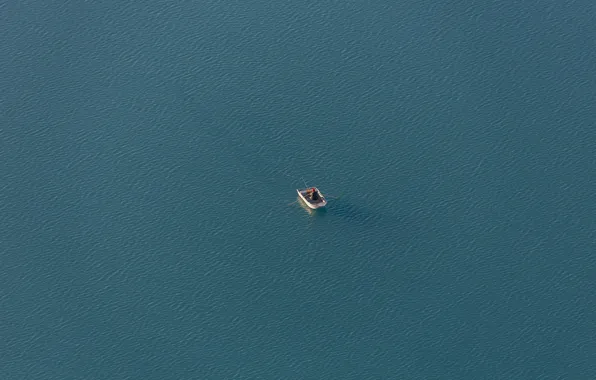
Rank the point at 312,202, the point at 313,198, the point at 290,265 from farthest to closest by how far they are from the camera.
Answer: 1. the point at 313,198
2. the point at 312,202
3. the point at 290,265

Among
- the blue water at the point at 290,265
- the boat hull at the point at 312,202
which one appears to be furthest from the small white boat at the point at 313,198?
the blue water at the point at 290,265

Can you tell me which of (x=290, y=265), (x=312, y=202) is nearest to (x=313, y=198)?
(x=312, y=202)

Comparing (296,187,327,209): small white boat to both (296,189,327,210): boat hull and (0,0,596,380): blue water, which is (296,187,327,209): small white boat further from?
(0,0,596,380): blue water

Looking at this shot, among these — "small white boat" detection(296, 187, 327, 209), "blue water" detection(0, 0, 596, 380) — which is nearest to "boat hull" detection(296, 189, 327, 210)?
"small white boat" detection(296, 187, 327, 209)

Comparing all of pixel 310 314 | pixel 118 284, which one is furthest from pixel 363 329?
pixel 118 284

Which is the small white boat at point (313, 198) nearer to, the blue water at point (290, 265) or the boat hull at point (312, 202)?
the boat hull at point (312, 202)

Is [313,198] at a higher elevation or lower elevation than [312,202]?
higher

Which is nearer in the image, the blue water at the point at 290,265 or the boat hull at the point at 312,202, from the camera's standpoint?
the blue water at the point at 290,265

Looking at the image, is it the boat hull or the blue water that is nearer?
the blue water

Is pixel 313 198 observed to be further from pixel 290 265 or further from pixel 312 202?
pixel 290 265
